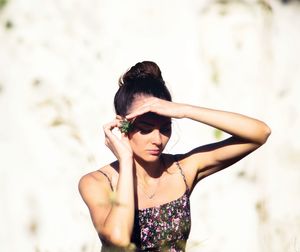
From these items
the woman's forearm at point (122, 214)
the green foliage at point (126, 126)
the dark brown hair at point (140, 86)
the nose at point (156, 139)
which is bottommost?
the woman's forearm at point (122, 214)

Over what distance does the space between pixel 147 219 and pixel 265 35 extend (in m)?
3.98

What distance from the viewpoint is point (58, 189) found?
6.80 meters

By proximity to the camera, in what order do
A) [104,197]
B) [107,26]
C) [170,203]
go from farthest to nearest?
[107,26] → [170,203] → [104,197]

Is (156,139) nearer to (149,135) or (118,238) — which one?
(149,135)

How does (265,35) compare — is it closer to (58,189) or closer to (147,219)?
(58,189)

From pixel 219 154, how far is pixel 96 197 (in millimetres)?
625

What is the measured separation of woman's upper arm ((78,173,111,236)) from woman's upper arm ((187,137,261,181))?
480mm

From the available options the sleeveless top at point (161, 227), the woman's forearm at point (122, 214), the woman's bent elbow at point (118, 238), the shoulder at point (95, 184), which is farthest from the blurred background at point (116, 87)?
the woman's bent elbow at point (118, 238)

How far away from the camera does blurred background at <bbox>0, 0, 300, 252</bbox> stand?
672cm

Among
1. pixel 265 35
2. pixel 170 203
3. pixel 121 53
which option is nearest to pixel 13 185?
pixel 121 53

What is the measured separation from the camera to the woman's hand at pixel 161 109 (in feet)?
11.6

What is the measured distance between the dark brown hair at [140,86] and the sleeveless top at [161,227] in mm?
348

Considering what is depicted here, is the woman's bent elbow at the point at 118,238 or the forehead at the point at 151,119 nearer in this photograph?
the woman's bent elbow at the point at 118,238

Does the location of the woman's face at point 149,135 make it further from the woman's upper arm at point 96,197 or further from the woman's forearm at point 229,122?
the woman's upper arm at point 96,197
